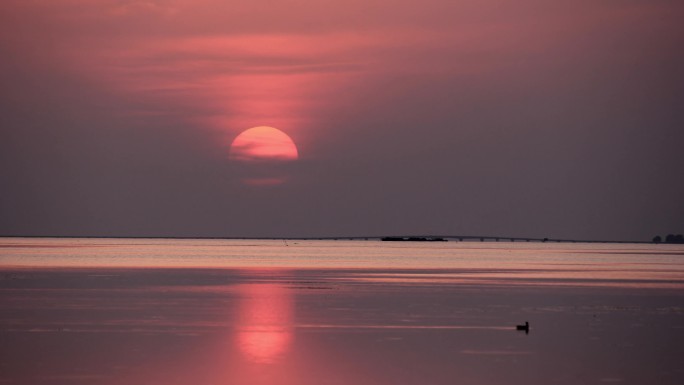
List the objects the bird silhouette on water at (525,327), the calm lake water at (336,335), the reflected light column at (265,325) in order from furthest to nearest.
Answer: the bird silhouette on water at (525,327) < the reflected light column at (265,325) < the calm lake water at (336,335)

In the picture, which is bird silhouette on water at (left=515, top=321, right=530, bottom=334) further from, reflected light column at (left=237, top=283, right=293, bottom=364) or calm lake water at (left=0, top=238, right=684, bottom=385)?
reflected light column at (left=237, top=283, right=293, bottom=364)

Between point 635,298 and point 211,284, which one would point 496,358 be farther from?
point 211,284

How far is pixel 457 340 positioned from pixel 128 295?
29.1 metres

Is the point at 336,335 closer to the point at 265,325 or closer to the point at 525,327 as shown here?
the point at 265,325

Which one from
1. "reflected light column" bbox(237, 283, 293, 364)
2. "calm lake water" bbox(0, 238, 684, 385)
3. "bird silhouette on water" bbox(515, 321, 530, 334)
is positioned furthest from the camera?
"bird silhouette on water" bbox(515, 321, 530, 334)

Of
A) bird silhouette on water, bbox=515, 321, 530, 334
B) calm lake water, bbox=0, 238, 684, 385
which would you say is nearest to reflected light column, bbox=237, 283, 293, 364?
calm lake water, bbox=0, 238, 684, 385

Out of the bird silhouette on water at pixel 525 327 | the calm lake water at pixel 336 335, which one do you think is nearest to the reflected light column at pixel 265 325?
the calm lake water at pixel 336 335

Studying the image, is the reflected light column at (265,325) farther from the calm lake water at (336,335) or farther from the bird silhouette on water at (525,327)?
the bird silhouette on water at (525,327)

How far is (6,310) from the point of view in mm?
52875

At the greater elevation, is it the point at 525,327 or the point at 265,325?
the point at 525,327

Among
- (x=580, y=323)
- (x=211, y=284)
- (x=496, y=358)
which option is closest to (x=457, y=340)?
(x=496, y=358)

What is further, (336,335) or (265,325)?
(265,325)

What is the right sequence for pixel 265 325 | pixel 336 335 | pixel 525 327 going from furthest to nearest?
pixel 265 325, pixel 525 327, pixel 336 335

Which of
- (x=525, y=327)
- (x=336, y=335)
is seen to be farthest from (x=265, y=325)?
(x=525, y=327)
